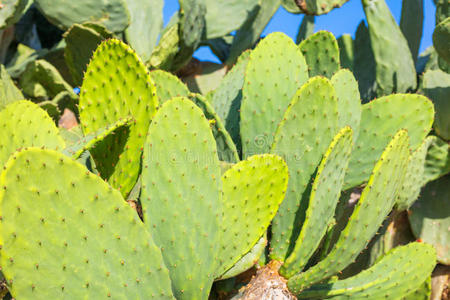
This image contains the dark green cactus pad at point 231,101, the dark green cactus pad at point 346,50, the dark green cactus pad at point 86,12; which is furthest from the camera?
the dark green cactus pad at point 346,50

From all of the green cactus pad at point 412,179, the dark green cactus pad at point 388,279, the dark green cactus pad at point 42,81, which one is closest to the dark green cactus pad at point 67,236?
the dark green cactus pad at point 388,279

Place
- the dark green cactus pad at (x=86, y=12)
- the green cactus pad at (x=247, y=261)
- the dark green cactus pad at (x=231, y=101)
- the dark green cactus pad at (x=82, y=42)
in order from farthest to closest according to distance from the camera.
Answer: the dark green cactus pad at (x=86, y=12) < the dark green cactus pad at (x=82, y=42) < the dark green cactus pad at (x=231, y=101) < the green cactus pad at (x=247, y=261)

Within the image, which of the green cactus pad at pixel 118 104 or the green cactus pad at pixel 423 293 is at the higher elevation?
the green cactus pad at pixel 118 104

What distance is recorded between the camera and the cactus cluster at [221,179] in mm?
1179

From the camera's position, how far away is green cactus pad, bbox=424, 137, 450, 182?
243 centimetres

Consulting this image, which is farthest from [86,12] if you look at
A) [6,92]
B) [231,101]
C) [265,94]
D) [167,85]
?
[265,94]

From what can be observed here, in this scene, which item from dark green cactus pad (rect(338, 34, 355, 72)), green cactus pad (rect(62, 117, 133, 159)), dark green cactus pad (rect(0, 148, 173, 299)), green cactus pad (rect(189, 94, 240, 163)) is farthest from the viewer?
dark green cactus pad (rect(338, 34, 355, 72))

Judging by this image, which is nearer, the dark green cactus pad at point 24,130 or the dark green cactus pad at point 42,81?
the dark green cactus pad at point 24,130

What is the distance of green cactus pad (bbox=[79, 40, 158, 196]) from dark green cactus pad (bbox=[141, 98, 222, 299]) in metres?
0.16

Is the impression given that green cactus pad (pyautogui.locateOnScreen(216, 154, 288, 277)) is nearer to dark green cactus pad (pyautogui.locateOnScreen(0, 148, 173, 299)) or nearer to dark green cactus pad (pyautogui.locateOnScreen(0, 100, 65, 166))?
dark green cactus pad (pyautogui.locateOnScreen(0, 148, 173, 299))

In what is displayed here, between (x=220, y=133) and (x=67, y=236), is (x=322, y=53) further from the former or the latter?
(x=67, y=236)

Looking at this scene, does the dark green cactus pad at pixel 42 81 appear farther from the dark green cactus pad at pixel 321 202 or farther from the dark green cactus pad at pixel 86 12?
the dark green cactus pad at pixel 321 202

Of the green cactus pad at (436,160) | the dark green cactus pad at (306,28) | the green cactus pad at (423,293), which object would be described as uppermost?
the dark green cactus pad at (306,28)

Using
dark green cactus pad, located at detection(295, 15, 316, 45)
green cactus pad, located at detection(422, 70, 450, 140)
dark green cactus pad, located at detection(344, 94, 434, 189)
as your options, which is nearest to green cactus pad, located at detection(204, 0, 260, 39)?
dark green cactus pad, located at detection(295, 15, 316, 45)
